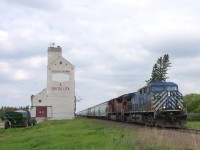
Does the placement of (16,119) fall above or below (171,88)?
below

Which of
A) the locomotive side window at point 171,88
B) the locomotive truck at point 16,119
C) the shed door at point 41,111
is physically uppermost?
the locomotive side window at point 171,88

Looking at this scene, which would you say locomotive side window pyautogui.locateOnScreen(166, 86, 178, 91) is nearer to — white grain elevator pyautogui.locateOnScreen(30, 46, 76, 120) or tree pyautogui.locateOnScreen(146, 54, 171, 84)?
white grain elevator pyautogui.locateOnScreen(30, 46, 76, 120)

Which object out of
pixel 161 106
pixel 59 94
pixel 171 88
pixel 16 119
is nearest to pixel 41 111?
pixel 59 94

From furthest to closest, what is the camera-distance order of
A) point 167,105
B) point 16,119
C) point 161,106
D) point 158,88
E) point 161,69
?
point 161,69, point 16,119, point 158,88, point 167,105, point 161,106

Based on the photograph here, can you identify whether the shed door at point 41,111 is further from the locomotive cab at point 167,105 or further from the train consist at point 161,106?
the locomotive cab at point 167,105

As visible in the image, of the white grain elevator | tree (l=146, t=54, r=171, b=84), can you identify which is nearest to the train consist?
the white grain elevator

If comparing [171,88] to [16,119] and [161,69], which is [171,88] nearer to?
[16,119]

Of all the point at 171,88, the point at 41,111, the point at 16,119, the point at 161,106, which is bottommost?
the point at 16,119

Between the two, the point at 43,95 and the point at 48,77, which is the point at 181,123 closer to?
the point at 48,77

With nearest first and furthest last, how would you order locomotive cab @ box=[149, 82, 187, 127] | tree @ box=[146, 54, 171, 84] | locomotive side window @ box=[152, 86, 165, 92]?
locomotive cab @ box=[149, 82, 187, 127] < locomotive side window @ box=[152, 86, 165, 92] < tree @ box=[146, 54, 171, 84]

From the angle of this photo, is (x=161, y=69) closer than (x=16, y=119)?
No

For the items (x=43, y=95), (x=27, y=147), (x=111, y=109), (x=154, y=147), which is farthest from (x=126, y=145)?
(x=43, y=95)

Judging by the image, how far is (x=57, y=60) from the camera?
7138 centimetres

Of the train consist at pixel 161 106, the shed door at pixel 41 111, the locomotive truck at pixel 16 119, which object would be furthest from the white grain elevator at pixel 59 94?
the train consist at pixel 161 106
